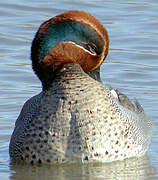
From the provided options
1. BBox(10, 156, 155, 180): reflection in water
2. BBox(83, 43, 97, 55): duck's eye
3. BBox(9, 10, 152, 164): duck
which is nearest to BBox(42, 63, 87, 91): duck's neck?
BBox(9, 10, 152, 164): duck

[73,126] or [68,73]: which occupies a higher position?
[68,73]

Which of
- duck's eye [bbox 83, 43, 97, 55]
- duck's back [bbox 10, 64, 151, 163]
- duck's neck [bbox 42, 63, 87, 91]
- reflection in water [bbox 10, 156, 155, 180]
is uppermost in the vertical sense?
duck's eye [bbox 83, 43, 97, 55]

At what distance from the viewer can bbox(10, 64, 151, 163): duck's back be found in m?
8.26

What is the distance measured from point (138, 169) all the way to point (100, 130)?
2.32 feet

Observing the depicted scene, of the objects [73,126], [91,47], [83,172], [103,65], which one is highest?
[91,47]

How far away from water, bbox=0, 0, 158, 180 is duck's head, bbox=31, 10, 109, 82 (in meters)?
1.15

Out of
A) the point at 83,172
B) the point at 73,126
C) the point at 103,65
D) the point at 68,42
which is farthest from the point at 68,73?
the point at 103,65

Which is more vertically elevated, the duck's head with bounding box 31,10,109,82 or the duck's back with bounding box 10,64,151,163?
the duck's head with bounding box 31,10,109,82

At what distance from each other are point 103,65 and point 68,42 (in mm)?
4500

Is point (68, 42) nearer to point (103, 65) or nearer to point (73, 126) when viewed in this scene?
point (73, 126)

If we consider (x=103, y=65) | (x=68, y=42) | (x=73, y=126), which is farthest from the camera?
(x=103, y=65)

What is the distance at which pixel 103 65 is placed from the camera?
1285cm

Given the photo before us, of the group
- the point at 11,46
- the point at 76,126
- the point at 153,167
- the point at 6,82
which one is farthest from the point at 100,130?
the point at 11,46

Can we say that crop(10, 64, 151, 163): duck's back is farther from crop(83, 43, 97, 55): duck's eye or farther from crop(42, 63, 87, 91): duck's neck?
crop(83, 43, 97, 55): duck's eye
